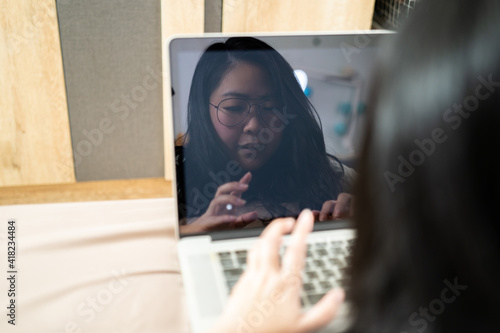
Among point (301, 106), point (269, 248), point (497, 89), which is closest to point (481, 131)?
point (497, 89)

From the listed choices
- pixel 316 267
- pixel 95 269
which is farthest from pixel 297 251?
pixel 95 269

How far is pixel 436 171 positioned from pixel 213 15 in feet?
3.38

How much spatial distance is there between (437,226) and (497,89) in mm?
100

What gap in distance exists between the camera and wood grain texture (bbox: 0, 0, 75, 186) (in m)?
1.15

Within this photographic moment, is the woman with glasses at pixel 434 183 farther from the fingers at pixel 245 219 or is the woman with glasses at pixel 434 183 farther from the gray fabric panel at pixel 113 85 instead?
the gray fabric panel at pixel 113 85

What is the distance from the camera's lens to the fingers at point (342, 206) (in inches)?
28.8

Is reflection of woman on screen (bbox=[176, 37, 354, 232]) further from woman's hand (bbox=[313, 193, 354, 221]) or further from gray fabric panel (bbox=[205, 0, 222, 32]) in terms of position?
gray fabric panel (bbox=[205, 0, 222, 32])

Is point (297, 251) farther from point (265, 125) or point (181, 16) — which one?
point (181, 16)

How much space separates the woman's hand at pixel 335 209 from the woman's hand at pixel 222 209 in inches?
4.7

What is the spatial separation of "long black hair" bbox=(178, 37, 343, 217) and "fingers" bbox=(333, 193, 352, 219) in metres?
0.02

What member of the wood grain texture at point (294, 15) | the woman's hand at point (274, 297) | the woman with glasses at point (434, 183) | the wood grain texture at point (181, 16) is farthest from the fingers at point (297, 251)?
the wood grain texture at point (294, 15)

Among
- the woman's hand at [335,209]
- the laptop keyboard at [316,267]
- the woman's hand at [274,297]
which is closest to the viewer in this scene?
the woman's hand at [274,297]

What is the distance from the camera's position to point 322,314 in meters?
0.50

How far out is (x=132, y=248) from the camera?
813 mm
